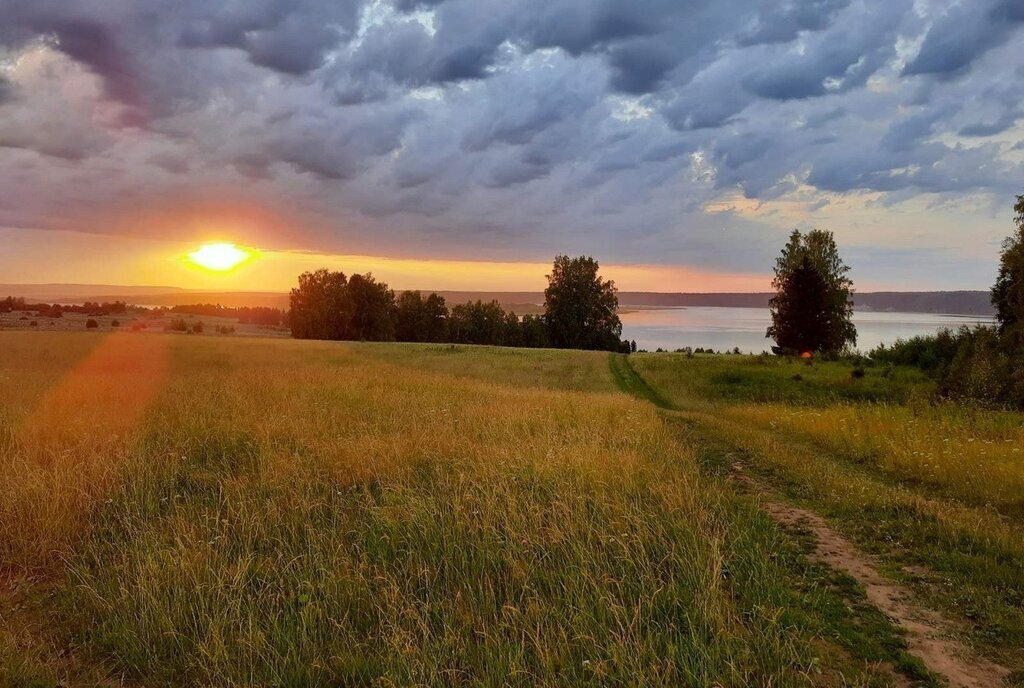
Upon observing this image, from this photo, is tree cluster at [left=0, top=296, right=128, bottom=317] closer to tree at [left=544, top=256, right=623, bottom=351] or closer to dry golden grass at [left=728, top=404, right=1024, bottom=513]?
tree at [left=544, top=256, right=623, bottom=351]

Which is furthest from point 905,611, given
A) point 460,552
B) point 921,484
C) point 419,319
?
point 419,319

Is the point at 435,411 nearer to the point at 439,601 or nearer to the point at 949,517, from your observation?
the point at 439,601

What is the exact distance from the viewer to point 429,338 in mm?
96375

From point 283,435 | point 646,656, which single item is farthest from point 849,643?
point 283,435

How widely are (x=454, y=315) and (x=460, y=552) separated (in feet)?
319

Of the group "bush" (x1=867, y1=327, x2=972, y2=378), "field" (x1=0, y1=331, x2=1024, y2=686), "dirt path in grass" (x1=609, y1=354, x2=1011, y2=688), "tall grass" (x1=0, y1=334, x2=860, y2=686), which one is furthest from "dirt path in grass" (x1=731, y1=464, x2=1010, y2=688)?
"bush" (x1=867, y1=327, x2=972, y2=378)

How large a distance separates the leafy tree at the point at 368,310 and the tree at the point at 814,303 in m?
60.3

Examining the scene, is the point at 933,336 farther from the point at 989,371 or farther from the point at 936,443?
the point at 936,443

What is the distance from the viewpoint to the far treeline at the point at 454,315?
282 ft

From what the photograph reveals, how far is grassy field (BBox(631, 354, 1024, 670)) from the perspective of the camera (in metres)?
5.80

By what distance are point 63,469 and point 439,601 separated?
666cm

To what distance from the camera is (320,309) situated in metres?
84.6

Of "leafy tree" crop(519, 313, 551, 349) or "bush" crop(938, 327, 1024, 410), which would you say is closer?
"bush" crop(938, 327, 1024, 410)

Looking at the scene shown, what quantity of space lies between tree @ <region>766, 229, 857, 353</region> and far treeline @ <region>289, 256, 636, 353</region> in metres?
32.7
